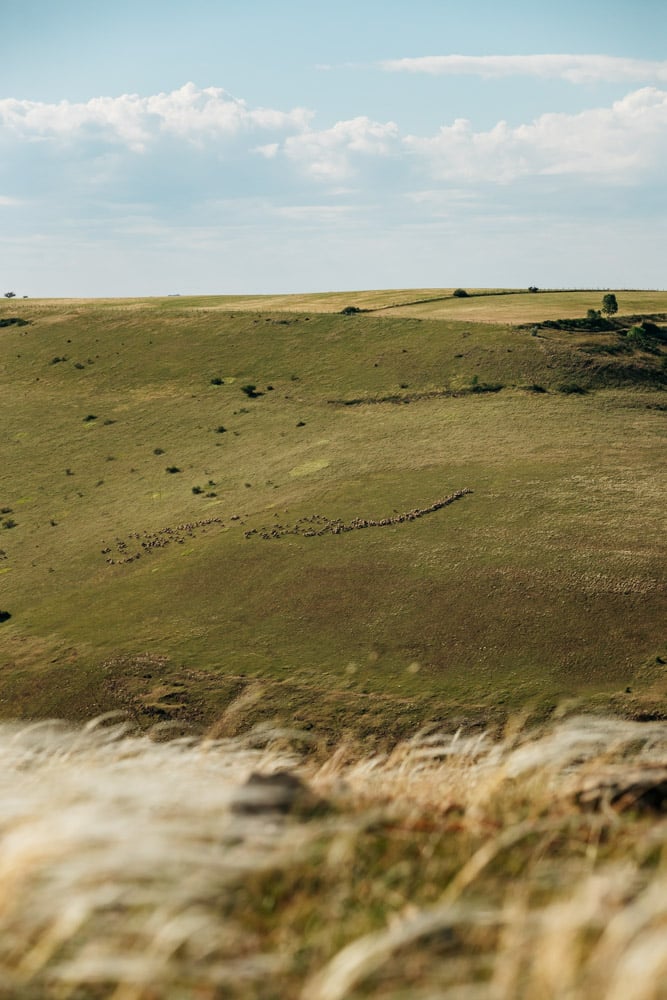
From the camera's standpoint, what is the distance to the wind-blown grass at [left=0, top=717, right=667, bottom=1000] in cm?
359

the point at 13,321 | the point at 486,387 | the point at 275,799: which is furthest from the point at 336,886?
the point at 13,321

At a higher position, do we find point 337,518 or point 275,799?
point 275,799

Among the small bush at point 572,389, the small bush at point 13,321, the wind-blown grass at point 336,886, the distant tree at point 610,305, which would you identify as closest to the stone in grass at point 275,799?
the wind-blown grass at point 336,886

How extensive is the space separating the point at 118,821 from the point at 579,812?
278 centimetres

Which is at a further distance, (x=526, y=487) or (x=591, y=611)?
(x=526, y=487)

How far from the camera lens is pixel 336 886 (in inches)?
Result: 170

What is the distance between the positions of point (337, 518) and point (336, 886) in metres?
53.2

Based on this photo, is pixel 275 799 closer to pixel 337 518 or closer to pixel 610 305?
pixel 337 518

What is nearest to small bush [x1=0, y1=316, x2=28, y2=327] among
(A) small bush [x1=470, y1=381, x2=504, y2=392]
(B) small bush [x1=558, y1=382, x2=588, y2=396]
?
(A) small bush [x1=470, y1=381, x2=504, y2=392]

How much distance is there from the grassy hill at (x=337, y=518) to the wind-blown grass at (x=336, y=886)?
3067 cm

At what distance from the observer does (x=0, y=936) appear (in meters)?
3.93

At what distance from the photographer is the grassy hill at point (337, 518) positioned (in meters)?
39.2

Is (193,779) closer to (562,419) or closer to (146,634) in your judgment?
(146,634)

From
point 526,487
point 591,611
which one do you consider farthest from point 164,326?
point 591,611
